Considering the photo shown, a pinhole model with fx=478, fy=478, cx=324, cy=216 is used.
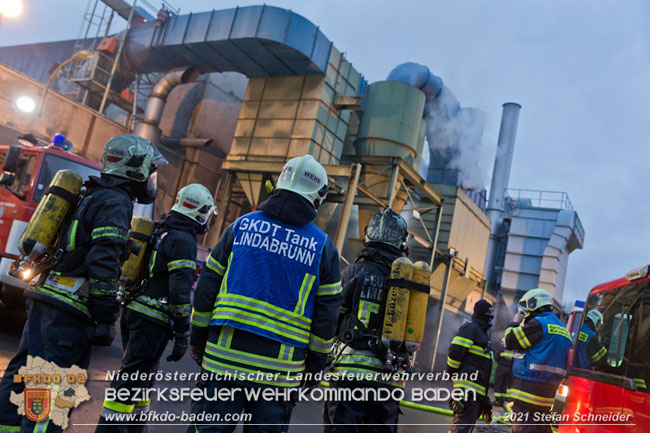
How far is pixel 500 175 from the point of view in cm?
2881

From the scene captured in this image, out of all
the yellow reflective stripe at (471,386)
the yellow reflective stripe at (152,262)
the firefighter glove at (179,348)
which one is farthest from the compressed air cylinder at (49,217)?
the yellow reflective stripe at (471,386)

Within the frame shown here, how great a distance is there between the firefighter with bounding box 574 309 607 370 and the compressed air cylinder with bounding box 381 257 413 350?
7.72ft

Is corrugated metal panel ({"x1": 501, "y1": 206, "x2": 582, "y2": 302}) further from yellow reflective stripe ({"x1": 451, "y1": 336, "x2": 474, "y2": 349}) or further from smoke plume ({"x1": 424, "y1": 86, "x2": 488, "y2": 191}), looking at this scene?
yellow reflective stripe ({"x1": 451, "y1": 336, "x2": 474, "y2": 349})

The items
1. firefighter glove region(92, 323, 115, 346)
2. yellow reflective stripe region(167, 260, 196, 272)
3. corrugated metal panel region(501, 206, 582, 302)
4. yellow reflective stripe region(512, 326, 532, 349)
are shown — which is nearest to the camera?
firefighter glove region(92, 323, 115, 346)

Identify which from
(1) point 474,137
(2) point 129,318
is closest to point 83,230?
(2) point 129,318

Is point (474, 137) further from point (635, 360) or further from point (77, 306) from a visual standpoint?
point (77, 306)

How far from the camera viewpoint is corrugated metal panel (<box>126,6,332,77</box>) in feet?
49.5

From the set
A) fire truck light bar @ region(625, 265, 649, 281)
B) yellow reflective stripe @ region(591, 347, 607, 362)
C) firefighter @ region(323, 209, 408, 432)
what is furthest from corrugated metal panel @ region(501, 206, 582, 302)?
firefighter @ region(323, 209, 408, 432)

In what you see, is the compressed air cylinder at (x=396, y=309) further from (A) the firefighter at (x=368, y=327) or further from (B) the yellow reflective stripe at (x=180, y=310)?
(B) the yellow reflective stripe at (x=180, y=310)

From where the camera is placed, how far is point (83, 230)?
290 cm

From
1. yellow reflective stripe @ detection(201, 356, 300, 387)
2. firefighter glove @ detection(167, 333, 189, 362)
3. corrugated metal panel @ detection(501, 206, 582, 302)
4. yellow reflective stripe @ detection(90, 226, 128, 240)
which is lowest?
firefighter glove @ detection(167, 333, 189, 362)

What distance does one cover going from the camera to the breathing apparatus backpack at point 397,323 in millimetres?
3398

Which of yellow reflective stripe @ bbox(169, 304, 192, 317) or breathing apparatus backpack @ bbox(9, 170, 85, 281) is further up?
breathing apparatus backpack @ bbox(9, 170, 85, 281)

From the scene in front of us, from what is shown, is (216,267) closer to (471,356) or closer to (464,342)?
(464,342)
